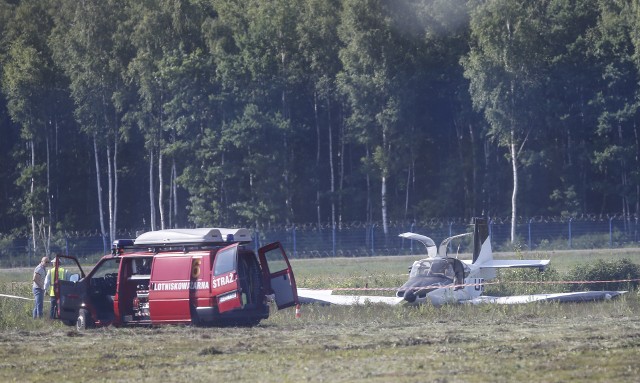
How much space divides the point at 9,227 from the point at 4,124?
21.2ft

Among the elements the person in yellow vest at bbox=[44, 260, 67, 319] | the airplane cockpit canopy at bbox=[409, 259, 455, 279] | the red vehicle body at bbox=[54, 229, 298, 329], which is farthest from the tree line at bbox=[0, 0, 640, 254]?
the red vehicle body at bbox=[54, 229, 298, 329]

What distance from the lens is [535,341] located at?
14.5 m

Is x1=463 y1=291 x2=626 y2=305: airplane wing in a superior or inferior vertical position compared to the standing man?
inferior

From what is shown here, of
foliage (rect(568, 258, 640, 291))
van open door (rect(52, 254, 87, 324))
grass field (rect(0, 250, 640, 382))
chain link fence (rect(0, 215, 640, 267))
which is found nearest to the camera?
grass field (rect(0, 250, 640, 382))

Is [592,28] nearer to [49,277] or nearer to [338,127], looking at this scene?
[338,127]

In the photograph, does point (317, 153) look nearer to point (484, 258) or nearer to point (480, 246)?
point (480, 246)

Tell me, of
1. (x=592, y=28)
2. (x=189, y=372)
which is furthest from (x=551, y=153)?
(x=189, y=372)

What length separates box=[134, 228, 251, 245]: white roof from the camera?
18.3 m

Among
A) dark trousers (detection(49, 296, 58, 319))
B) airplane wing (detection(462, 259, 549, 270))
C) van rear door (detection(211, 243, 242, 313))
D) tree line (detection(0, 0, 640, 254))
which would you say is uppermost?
tree line (detection(0, 0, 640, 254))

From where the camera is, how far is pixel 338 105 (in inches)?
2210

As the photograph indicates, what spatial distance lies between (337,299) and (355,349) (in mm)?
9718

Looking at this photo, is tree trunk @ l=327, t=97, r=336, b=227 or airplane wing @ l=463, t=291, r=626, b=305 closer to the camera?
airplane wing @ l=463, t=291, r=626, b=305

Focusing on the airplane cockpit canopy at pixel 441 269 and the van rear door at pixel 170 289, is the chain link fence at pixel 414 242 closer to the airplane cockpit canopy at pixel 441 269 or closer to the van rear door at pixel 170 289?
the airplane cockpit canopy at pixel 441 269

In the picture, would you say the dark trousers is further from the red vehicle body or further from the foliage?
the foliage
